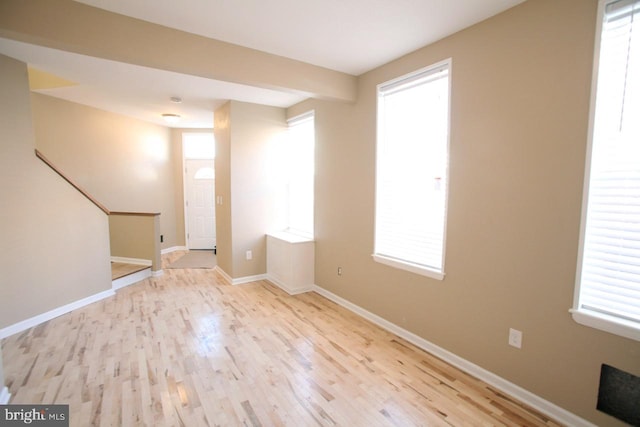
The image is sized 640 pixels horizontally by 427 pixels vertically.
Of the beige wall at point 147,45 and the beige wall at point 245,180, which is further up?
the beige wall at point 147,45

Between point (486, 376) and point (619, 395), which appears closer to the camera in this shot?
point (619, 395)

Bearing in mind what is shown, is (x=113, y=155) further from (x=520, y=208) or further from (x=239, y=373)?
(x=520, y=208)

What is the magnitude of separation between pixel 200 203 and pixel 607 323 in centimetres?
664

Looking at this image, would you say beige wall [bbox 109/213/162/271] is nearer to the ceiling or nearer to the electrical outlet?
the ceiling

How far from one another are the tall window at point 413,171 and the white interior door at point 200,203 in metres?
4.66

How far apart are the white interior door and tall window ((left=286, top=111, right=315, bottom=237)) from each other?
2.68 metres

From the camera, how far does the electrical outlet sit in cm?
203

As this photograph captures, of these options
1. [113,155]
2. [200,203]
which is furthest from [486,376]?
[113,155]

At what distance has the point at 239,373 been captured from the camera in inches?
91.0

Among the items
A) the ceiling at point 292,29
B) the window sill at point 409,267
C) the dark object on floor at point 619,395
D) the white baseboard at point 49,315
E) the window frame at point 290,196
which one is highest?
the ceiling at point 292,29

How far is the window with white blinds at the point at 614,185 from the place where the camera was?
1562mm

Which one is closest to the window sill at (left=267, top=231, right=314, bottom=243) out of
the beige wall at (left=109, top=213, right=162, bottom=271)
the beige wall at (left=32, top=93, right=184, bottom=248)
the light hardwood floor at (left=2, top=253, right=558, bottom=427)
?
the light hardwood floor at (left=2, top=253, right=558, bottom=427)

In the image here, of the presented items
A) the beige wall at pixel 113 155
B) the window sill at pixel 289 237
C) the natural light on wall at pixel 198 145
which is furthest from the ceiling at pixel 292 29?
the natural light on wall at pixel 198 145

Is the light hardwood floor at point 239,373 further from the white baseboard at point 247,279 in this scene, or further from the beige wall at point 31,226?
the white baseboard at point 247,279
